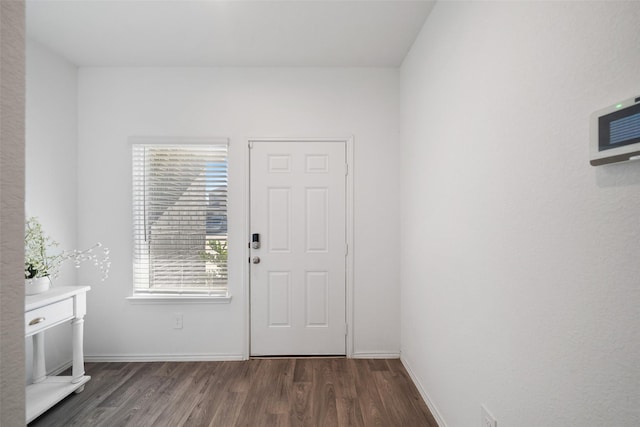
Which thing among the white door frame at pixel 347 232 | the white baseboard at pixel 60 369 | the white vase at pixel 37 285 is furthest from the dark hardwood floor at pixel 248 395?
the white vase at pixel 37 285

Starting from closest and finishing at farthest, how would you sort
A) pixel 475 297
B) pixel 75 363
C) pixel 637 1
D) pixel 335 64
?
pixel 637 1 → pixel 475 297 → pixel 75 363 → pixel 335 64

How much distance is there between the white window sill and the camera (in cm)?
296

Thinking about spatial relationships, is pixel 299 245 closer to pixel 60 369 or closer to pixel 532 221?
pixel 532 221

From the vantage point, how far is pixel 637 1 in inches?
31.4

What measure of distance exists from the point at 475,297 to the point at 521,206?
1.91ft

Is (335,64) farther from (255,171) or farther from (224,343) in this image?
(224,343)

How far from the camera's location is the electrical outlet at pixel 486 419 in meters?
1.43

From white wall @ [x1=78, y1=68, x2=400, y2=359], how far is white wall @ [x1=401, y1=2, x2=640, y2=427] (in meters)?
0.86

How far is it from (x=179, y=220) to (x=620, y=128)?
3069 mm

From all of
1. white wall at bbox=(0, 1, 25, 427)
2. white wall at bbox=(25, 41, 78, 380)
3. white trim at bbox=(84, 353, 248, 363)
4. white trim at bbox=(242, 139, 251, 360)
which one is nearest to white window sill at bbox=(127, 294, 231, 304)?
white trim at bbox=(242, 139, 251, 360)

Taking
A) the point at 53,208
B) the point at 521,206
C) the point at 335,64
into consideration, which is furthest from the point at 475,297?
the point at 53,208

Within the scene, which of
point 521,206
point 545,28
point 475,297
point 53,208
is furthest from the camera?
point 53,208

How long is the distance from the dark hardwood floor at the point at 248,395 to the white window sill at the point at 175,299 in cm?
56

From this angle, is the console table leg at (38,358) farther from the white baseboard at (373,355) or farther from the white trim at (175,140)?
the white baseboard at (373,355)
